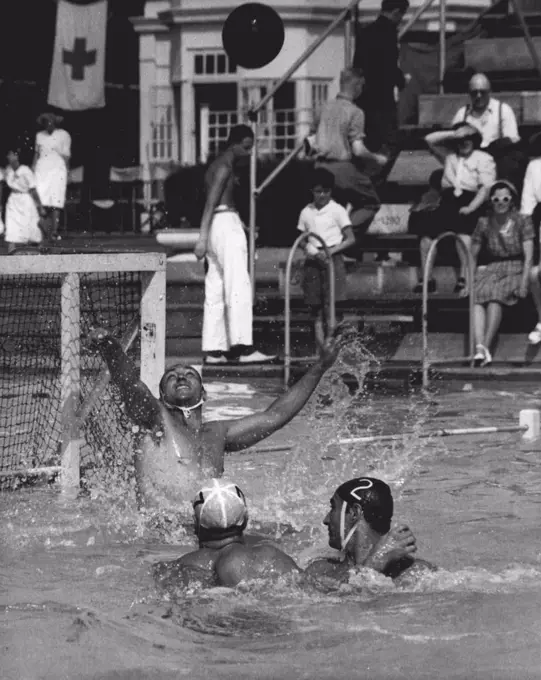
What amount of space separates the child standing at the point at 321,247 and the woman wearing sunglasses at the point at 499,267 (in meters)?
1.32

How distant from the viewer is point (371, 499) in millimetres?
→ 7664

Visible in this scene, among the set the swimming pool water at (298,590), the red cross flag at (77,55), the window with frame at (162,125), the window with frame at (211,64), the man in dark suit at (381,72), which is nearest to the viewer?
the swimming pool water at (298,590)

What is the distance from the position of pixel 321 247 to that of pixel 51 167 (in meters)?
8.58

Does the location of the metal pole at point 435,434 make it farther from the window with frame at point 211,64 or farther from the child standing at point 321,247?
the window with frame at point 211,64

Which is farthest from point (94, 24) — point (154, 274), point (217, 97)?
point (154, 274)

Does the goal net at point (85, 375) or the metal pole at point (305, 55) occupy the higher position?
the metal pole at point (305, 55)

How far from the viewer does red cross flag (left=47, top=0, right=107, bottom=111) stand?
30969mm

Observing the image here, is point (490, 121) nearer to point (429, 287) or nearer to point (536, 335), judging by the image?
point (429, 287)

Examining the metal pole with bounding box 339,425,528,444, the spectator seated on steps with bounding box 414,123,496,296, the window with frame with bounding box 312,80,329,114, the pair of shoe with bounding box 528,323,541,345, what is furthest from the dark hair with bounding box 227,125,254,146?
the window with frame with bounding box 312,80,329,114

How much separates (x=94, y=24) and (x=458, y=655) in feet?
82.8

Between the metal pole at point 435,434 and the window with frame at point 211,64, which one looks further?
the window with frame at point 211,64

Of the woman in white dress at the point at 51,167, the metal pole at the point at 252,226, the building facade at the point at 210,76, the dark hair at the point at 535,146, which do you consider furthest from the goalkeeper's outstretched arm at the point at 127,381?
the building facade at the point at 210,76

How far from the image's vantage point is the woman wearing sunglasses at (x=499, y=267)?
15742 millimetres

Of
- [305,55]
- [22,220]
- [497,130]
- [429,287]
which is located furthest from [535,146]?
[22,220]
